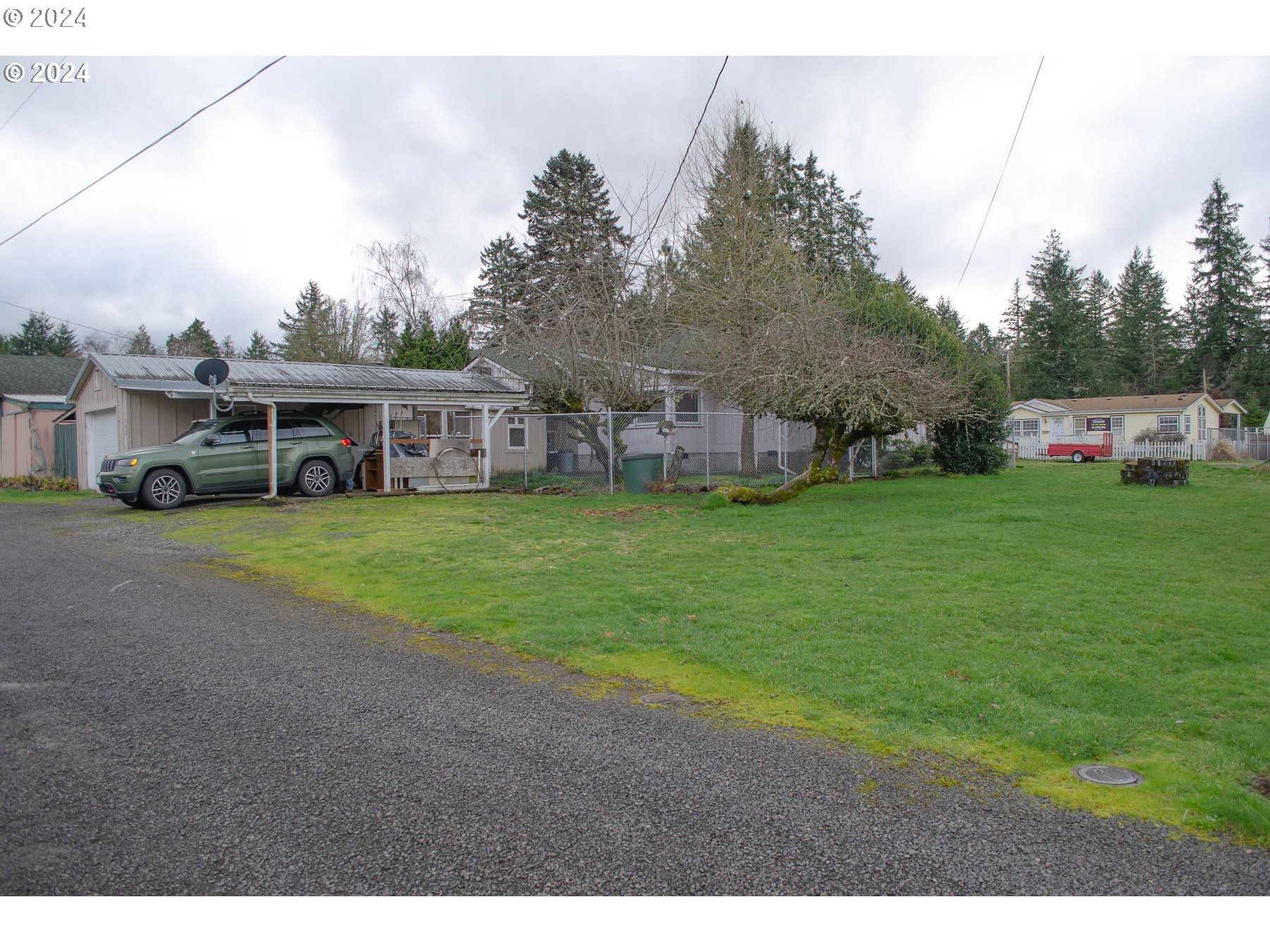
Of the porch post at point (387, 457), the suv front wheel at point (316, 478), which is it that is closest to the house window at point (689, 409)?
the porch post at point (387, 457)

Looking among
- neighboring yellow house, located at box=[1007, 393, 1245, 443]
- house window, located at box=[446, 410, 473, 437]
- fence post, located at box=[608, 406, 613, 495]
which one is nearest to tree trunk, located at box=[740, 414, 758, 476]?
fence post, located at box=[608, 406, 613, 495]

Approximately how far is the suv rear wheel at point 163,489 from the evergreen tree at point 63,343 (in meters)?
59.7

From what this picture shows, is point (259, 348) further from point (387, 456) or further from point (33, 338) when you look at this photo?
point (387, 456)

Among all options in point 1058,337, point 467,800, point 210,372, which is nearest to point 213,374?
point 210,372

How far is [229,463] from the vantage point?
1541 centimetres

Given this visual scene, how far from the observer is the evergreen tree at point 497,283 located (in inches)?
1148

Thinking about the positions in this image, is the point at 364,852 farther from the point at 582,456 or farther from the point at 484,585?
the point at 582,456

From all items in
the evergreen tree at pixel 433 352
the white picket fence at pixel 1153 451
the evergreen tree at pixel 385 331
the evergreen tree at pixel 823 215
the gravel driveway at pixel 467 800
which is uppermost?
the evergreen tree at pixel 823 215

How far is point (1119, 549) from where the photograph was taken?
948 centimetres

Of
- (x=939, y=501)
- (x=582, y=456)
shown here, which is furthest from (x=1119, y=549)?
(x=582, y=456)

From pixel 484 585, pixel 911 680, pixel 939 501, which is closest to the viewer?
pixel 911 680

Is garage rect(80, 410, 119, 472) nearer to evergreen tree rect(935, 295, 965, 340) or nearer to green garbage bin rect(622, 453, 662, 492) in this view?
green garbage bin rect(622, 453, 662, 492)

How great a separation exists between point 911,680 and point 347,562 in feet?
21.6

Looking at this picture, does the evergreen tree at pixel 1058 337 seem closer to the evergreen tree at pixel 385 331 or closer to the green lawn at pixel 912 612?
the evergreen tree at pixel 385 331
